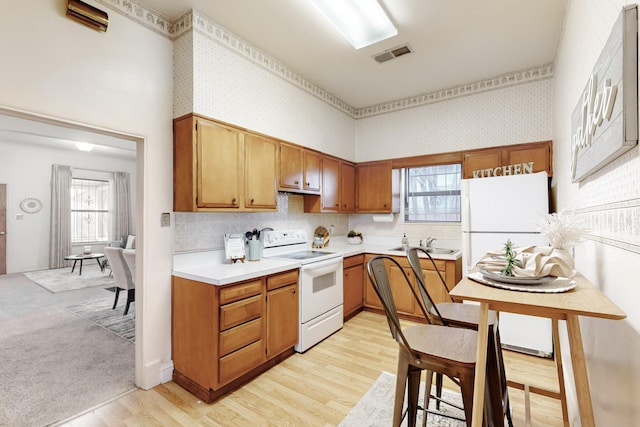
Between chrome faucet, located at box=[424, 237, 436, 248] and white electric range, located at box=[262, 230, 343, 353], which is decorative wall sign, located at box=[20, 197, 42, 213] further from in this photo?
chrome faucet, located at box=[424, 237, 436, 248]

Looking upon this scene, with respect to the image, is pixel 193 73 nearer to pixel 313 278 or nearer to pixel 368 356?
pixel 313 278

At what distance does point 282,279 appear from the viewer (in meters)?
2.62

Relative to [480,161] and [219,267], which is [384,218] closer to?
[480,161]

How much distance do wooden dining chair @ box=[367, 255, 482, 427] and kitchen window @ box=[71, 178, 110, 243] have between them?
8785 millimetres

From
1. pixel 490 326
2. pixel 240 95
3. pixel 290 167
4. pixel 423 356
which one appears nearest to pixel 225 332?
pixel 423 356

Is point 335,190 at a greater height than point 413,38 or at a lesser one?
lesser

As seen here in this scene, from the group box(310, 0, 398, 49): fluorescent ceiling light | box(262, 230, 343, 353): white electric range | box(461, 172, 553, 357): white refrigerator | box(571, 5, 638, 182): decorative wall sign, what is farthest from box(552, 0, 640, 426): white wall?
box(262, 230, 343, 353): white electric range

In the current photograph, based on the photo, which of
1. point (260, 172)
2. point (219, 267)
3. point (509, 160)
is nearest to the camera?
point (219, 267)

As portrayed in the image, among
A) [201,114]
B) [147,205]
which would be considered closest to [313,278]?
[147,205]

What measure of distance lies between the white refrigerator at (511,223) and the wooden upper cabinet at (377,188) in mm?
1289

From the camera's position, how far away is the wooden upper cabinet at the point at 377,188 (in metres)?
Result: 4.23

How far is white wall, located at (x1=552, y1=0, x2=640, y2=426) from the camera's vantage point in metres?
0.91

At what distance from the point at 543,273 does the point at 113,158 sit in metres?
9.51

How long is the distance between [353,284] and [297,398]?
180 centimetres
